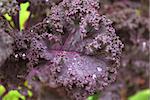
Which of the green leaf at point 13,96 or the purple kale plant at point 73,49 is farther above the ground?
the purple kale plant at point 73,49

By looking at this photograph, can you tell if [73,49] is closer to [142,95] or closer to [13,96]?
[13,96]

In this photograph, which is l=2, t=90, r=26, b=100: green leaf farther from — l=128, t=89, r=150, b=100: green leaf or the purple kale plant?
l=128, t=89, r=150, b=100: green leaf

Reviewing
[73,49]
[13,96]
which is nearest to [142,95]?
[13,96]

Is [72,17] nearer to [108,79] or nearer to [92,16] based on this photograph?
[92,16]

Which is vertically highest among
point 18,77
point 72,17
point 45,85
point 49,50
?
point 72,17

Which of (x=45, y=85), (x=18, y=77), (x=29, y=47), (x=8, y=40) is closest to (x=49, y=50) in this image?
(x=29, y=47)

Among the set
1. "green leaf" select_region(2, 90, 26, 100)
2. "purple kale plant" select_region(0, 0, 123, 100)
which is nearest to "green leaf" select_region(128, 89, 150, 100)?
"green leaf" select_region(2, 90, 26, 100)

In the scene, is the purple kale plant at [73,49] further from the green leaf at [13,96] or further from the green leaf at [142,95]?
the green leaf at [142,95]

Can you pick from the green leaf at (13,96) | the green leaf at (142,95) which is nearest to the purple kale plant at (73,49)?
the green leaf at (13,96)

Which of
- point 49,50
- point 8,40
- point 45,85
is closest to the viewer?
point 8,40
